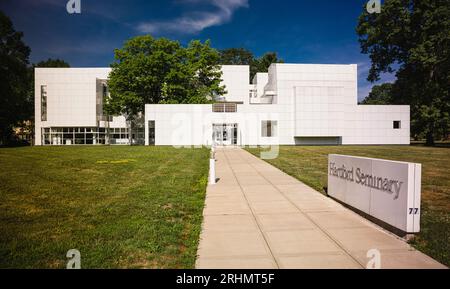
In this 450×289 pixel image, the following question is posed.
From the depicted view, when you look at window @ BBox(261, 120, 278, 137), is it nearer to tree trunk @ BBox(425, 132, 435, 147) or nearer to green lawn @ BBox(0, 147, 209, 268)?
tree trunk @ BBox(425, 132, 435, 147)

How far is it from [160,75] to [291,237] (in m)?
41.5

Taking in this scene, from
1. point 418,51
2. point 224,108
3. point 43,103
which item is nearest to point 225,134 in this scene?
point 224,108

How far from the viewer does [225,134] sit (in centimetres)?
3662

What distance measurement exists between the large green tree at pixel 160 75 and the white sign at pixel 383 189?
118ft

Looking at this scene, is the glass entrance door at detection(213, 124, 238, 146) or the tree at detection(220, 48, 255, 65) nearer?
the glass entrance door at detection(213, 124, 238, 146)

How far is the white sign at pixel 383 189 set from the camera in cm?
447

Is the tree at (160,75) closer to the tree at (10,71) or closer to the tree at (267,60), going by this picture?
the tree at (10,71)

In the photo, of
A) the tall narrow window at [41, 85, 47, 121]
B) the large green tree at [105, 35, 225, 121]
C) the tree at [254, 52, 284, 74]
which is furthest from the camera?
the tree at [254, 52, 284, 74]

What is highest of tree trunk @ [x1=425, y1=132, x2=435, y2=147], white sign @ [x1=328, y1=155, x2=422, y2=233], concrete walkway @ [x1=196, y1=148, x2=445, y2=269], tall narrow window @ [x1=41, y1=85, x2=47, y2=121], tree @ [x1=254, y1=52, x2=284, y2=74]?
tree @ [x1=254, y1=52, x2=284, y2=74]

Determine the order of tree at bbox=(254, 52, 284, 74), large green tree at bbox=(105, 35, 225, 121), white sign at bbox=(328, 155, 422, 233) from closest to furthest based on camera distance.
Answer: white sign at bbox=(328, 155, 422, 233) → large green tree at bbox=(105, 35, 225, 121) → tree at bbox=(254, 52, 284, 74)

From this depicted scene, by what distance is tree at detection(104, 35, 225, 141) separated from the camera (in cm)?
4112

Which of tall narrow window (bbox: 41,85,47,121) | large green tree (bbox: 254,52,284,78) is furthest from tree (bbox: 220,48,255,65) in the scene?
tall narrow window (bbox: 41,85,47,121)
